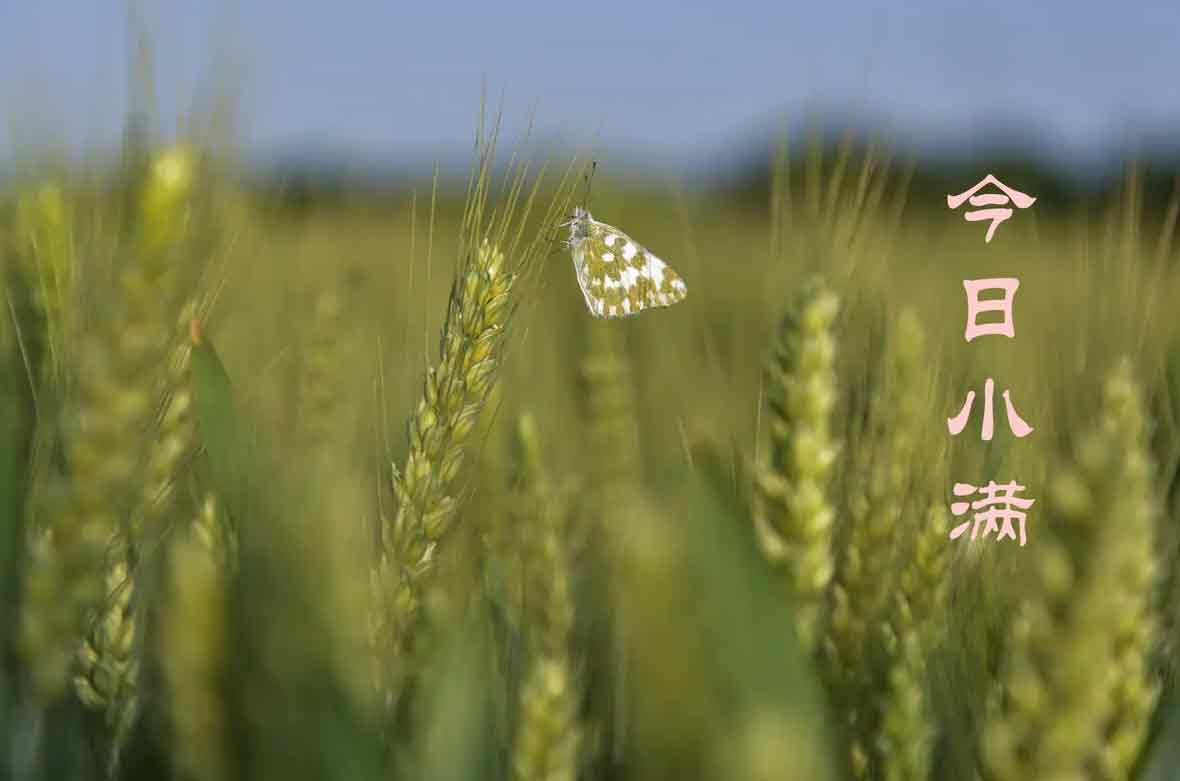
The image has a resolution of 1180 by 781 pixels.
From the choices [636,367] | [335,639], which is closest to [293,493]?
[335,639]

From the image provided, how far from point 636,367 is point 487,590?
1323 millimetres

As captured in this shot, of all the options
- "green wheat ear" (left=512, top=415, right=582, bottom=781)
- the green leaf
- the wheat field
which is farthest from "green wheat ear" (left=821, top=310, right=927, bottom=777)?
the green leaf

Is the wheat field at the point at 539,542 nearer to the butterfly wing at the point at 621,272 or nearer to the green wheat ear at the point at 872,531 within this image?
the green wheat ear at the point at 872,531

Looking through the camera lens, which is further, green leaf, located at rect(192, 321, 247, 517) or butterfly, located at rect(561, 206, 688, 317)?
butterfly, located at rect(561, 206, 688, 317)

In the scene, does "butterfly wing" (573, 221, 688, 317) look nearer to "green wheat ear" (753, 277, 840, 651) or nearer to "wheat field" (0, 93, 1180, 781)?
"wheat field" (0, 93, 1180, 781)

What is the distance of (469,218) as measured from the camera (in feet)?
3.40

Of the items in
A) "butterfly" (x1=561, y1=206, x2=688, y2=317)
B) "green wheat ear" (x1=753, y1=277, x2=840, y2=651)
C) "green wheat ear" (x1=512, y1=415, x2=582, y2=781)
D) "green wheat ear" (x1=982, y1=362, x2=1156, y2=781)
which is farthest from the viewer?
"butterfly" (x1=561, y1=206, x2=688, y2=317)

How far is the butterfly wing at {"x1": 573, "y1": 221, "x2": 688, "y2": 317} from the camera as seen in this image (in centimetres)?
147

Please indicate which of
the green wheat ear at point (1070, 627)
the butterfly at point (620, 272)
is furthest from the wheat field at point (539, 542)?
the butterfly at point (620, 272)

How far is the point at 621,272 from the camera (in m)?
1.51

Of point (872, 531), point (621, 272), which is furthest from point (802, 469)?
point (621, 272)

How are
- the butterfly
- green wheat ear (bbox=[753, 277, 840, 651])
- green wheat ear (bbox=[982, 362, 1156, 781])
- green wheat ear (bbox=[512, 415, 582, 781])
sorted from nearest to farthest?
green wheat ear (bbox=[982, 362, 1156, 781]) → green wheat ear (bbox=[512, 415, 582, 781]) → green wheat ear (bbox=[753, 277, 840, 651]) → the butterfly

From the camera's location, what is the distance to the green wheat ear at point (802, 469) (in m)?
0.78

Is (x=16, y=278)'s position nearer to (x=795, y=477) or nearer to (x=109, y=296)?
(x=109, y=296)
